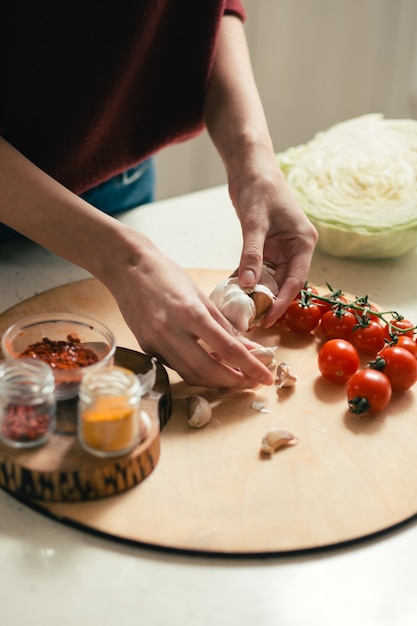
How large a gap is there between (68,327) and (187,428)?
0.28 metres

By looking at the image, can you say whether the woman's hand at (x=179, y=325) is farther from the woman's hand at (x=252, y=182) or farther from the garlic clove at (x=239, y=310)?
the woman's hand at (x=252, y=182)

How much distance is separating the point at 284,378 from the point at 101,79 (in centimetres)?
69

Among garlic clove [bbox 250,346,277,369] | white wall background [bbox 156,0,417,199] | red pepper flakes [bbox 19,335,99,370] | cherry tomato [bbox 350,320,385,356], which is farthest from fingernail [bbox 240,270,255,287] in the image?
white wall background [bbox 156,0,417,199]

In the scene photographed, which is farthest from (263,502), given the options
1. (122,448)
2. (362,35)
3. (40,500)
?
(362,35)

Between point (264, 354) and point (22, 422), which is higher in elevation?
point (22, 422)

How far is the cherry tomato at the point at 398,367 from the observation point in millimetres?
1407

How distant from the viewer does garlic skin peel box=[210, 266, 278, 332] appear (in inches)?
57.1

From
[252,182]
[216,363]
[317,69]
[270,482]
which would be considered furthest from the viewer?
[317,69]

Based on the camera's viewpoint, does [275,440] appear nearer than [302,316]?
Yes

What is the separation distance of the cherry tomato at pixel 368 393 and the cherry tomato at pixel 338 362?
0.06 meters

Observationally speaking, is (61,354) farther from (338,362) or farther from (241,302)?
(338,362)

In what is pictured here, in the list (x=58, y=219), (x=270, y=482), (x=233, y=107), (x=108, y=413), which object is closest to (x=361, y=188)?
(x=233, y=107)

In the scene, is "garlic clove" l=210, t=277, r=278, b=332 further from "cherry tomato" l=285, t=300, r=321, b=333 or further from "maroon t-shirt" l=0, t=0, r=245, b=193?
"maroon t-shirt" l=0, t=0, r=245, b=193

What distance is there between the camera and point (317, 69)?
3.21 m
